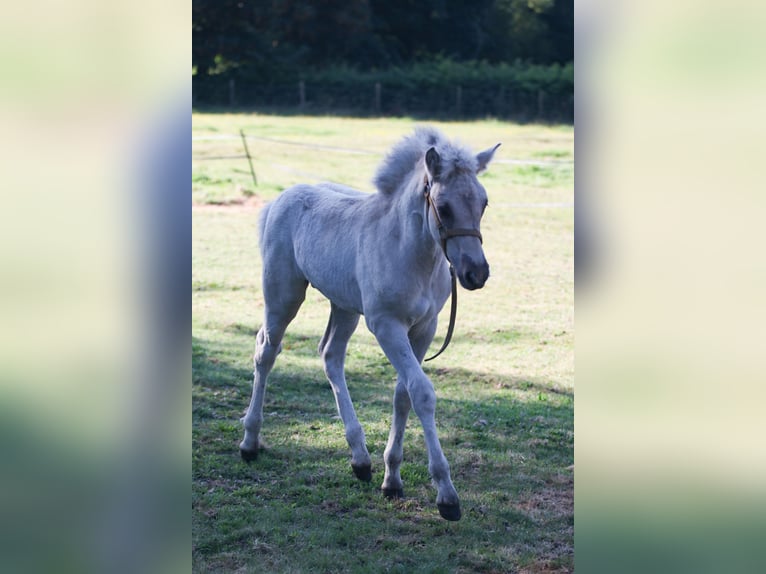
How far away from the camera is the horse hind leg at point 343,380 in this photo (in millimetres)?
5129

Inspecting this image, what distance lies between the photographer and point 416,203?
4500 mm

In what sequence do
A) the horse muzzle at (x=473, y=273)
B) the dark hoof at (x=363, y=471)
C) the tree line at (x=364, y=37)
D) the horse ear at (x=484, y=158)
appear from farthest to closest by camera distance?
the tree line at (x=364, y=37)
the dark hoof at (x=363, y=471)
the horse ear at (x=484, y=158)
the horse muzzle at (x=473, y=273)

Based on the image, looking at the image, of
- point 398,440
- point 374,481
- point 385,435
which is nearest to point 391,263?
point 398,440

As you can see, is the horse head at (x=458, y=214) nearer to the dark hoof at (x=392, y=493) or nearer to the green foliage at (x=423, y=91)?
the dark hoof at (x=392, y=493)

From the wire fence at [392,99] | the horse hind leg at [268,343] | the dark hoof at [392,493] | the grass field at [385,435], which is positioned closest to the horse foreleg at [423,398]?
the grass field at [385,435]

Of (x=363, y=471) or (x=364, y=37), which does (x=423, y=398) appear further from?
(x=364, y=37)

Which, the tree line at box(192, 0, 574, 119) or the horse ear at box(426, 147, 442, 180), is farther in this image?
the tree line at box(192, 0, 574, 119)

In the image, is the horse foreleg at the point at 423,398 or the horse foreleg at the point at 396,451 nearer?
the horse foreleg at the point at 423,398

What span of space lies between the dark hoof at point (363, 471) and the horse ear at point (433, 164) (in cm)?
179

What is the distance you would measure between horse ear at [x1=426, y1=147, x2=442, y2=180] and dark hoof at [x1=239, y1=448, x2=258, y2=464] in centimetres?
219

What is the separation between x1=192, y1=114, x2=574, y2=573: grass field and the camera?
14.2 ft

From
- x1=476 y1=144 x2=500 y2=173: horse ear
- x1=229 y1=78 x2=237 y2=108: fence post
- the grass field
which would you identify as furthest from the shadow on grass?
x1=229 y1=78 x2=237 y2=108: fence post

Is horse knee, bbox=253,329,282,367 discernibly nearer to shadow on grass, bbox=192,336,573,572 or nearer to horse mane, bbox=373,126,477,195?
shadow on grass, bbox=192,336,573,572

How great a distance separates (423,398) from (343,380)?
3.96ft
